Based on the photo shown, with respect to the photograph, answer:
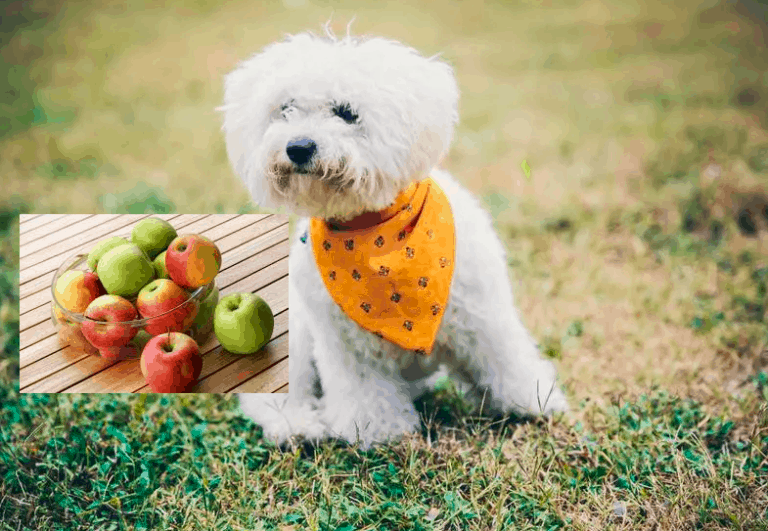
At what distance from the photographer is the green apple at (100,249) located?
195 cm

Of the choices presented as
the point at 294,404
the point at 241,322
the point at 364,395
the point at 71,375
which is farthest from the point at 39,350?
the point at 364,395

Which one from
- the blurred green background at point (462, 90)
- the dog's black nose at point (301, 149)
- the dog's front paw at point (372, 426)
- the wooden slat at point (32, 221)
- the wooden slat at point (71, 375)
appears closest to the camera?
the dog's black nose at point (301, 149)

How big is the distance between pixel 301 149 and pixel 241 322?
19.9 inches

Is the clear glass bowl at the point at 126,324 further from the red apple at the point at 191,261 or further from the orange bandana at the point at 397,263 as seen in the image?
the orange bandana at the point at 397,263

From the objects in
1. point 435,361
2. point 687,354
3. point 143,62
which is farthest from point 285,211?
Answer: point 143,62

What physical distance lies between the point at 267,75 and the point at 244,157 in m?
0.25

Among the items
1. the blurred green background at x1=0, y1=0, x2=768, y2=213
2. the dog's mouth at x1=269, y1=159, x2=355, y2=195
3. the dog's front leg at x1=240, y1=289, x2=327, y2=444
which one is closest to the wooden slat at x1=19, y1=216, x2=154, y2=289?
the dog's mouth at x1=269, y1=159, x2=355, y2=195

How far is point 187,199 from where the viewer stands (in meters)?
4.05

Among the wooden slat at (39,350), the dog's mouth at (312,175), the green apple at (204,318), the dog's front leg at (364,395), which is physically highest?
the dog's mouth at (312,175)

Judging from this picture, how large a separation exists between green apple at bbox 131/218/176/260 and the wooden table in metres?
0.04

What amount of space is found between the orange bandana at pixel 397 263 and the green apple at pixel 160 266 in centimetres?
47

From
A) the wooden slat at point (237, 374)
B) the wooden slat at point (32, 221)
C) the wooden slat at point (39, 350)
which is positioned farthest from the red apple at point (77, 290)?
the wooden slat at point (237, 374)

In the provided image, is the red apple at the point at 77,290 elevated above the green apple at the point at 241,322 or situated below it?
above

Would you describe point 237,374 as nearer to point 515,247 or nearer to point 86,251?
point 86,251
